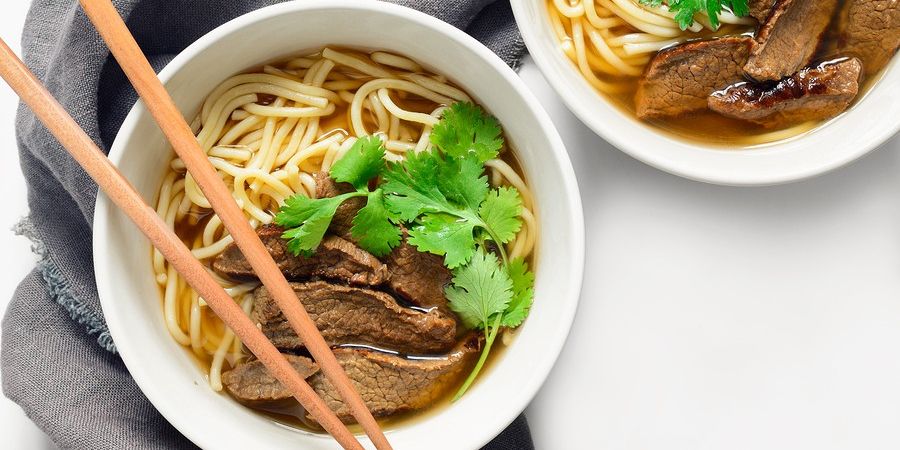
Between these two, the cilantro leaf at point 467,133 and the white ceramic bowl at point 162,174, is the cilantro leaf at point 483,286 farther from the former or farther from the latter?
the cilantro leaf at point 467,133

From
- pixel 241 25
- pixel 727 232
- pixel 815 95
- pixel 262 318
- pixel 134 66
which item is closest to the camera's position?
pixel 134 66

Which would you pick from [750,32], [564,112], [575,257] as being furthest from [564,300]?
[750,32]

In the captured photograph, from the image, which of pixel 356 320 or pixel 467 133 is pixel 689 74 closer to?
pixel 467 133

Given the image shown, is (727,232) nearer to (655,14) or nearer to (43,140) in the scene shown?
(655,14)

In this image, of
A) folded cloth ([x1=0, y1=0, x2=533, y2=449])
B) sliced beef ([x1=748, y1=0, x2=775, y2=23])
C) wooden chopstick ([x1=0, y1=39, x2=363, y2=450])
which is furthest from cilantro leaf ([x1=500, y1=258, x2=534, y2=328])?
sliced beef ([x1=748, y1=0, x2=775, y2=23])

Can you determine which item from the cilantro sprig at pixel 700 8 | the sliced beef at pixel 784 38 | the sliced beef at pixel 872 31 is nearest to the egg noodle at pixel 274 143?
the cilantro sprig at pixel 700 8
